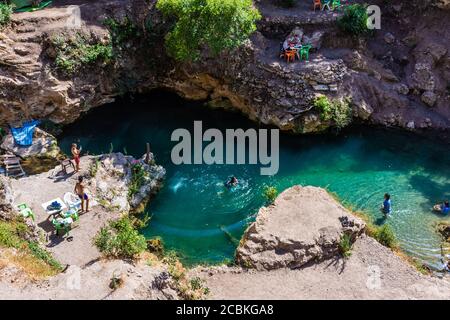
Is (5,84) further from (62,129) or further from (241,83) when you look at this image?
(241,83)

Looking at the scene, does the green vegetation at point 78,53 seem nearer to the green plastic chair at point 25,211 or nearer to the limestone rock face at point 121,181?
the limestone rock face at point 121,181

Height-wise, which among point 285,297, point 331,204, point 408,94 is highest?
point 408,94

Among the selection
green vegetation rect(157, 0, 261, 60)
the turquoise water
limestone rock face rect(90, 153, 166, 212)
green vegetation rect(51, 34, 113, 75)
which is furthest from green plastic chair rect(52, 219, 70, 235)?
green vegetation rect(157, 0, 261, 60)

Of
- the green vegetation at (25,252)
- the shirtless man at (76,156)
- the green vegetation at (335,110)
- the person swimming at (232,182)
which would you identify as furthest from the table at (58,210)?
the green vegetation at (335,110)

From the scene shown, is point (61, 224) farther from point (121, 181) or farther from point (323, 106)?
point (323, 106)

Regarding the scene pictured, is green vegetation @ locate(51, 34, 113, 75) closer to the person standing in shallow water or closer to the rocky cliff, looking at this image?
the rocky cliff
